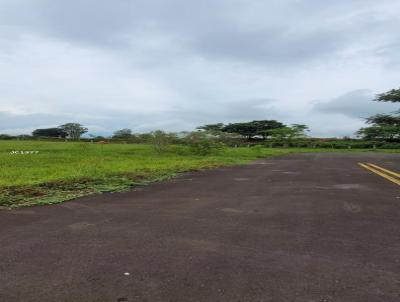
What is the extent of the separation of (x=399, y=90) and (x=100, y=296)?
33.7 meters

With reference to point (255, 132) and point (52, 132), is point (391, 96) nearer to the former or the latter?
point (255, 132)

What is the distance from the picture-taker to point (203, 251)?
503 cm

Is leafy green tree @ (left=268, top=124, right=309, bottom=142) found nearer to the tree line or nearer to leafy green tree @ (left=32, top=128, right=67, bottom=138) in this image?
the tree line

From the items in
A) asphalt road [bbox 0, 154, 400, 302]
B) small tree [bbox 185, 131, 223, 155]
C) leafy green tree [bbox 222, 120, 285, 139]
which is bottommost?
asphalt road [bbox 0, 154, 400, 302]

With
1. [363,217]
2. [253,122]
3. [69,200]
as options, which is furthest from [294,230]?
[253,122]

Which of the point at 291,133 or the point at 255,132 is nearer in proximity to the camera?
the point at 291,133

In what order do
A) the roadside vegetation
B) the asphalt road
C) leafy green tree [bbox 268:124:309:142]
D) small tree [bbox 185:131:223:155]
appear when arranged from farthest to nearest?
leafy green tree [bbox 268:124:309:142] → small tree [bbox 185:131:223:155] → the roadside vegetation → the asphalt road

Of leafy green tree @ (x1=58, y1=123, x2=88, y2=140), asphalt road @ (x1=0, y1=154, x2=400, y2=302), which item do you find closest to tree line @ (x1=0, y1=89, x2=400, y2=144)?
leafy green tree @ (x1=58, y1=123, x2=88, y2=140)

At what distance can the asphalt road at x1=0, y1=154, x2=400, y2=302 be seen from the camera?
3.86 metres


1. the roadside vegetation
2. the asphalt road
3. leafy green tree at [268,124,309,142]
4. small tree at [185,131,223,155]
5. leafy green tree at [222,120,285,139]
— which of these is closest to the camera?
the asphalt road

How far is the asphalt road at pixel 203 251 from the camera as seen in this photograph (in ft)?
12.6

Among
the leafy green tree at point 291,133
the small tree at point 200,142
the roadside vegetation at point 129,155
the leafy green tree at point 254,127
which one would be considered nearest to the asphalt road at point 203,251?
the roadside vegetation at point 129,155

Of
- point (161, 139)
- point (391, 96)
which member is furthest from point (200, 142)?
point (391, 96)

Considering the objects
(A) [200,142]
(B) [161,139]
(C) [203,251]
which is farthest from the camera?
(B) [161,139]
